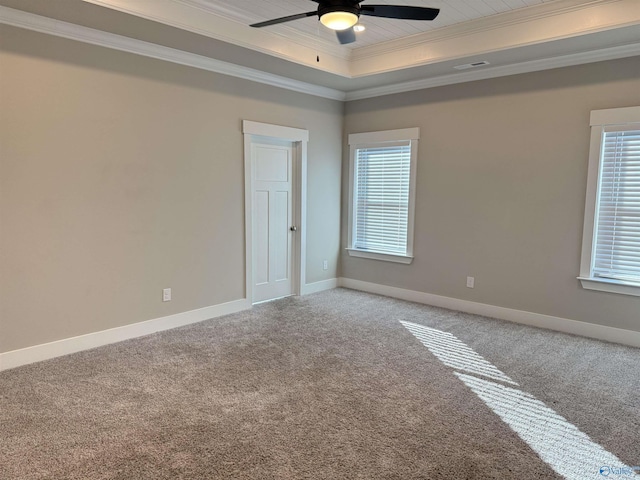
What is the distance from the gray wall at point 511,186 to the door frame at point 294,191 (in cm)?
112

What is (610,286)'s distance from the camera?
3932 mm

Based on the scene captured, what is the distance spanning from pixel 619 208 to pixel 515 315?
4.71ft

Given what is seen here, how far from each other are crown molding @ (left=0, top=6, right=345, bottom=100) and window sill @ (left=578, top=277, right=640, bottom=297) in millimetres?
3773

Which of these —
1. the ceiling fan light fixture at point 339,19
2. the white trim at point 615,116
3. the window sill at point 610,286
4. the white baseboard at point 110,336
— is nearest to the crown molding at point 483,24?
the white trim at point 615,116

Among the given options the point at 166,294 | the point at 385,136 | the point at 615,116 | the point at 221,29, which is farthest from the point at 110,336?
the point at 615,116

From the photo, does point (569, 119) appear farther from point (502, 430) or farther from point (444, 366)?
point (502, 430)

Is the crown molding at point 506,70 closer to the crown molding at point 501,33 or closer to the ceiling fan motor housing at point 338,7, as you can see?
the crown molding at point 501,33

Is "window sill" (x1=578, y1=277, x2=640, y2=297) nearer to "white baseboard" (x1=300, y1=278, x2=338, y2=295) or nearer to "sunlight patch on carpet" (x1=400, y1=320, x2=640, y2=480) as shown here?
"sunlight patch on carpet" (x1=400, y1=320, x2=640, y2=480)

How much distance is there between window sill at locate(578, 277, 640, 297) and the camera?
3.82 meters

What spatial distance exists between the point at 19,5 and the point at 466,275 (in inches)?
187

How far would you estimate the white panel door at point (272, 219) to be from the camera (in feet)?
16.6

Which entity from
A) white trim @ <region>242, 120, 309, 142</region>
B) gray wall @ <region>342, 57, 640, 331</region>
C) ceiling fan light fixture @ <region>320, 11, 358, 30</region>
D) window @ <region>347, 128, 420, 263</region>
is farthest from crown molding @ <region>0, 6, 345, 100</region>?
ceiling fan light fixture @ <region>320, 11, 358, 30</region>

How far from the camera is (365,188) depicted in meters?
5.81

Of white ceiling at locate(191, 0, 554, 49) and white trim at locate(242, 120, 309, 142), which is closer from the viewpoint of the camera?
white ceiling at locate(191, 0, 554, 49)
